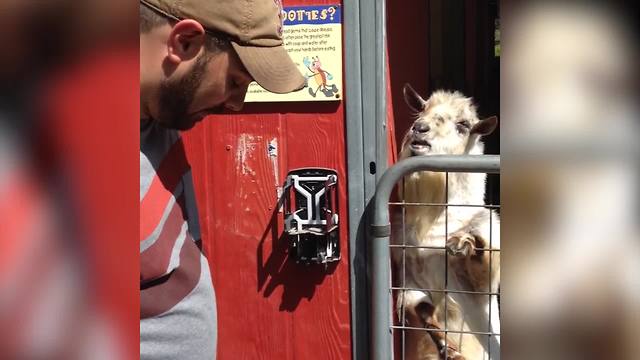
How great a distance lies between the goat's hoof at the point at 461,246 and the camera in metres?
2.47

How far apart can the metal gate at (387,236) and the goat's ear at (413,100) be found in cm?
47

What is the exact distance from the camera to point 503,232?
547 mm

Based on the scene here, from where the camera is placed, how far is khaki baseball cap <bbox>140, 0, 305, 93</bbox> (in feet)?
3.48

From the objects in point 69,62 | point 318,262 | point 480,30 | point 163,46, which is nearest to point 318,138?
point 318,262

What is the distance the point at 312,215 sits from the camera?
2.44m

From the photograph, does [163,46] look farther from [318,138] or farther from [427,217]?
[427,217]

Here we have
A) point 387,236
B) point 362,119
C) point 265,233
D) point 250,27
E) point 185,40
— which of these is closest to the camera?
point 185,40

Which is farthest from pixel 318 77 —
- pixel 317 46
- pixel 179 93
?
pixel 179 93

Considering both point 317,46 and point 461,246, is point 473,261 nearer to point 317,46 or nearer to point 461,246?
point 461,246

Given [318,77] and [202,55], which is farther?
[318,77]

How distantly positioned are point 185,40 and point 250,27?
0.15m

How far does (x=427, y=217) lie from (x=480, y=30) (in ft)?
3.58

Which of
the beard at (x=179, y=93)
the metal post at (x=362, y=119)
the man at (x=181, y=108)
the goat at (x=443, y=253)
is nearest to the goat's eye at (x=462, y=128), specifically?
the goat at (x=443, y=253)

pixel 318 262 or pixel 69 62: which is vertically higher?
pixel 69 62
